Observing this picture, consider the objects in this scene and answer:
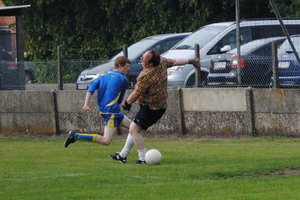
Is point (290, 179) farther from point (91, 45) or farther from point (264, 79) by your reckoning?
point (91, 45)

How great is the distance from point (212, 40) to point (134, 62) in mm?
1956

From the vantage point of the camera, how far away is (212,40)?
18094mm

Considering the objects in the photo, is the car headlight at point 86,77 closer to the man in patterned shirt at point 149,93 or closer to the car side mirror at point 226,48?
the car side mirror at point 226,48

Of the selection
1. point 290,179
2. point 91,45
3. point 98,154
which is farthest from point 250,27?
point 91,45

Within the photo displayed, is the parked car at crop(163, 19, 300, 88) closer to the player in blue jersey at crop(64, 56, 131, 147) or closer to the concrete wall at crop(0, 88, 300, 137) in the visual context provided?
the concrete wall at crop(0, 88, 300, 137)

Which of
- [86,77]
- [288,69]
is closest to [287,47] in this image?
[288,69]

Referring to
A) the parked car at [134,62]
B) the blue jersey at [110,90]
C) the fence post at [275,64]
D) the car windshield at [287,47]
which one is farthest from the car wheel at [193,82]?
the blue jersey at [110,90]

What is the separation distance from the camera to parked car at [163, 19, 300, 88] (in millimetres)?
17281

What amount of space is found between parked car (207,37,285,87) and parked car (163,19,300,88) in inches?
20.4

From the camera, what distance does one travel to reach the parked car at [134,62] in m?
17.9

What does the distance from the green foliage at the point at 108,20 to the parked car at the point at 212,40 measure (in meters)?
11.2

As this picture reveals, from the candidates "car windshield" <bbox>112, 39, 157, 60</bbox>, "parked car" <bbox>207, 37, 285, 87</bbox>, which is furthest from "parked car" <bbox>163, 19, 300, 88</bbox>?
"car windshield" <bbox>112, 39, 157, 60</bbox>

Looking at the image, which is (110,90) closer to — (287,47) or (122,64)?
(122,64)

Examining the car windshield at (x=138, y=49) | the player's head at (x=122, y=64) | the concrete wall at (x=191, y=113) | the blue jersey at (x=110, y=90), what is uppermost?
the car windshield at (x=138, y=49)
